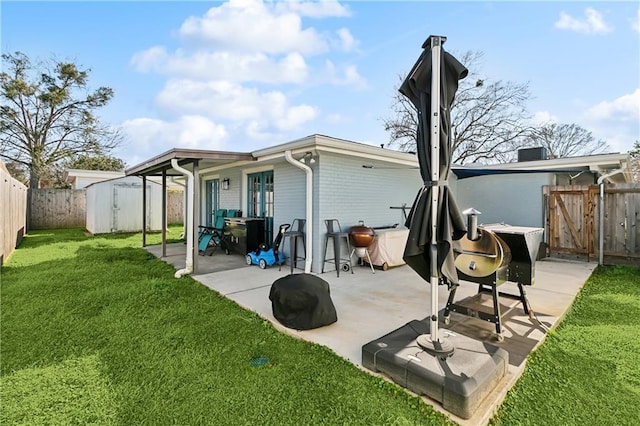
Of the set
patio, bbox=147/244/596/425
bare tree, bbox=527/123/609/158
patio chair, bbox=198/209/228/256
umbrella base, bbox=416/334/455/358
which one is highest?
bare tree, bbox=527/123/609/158

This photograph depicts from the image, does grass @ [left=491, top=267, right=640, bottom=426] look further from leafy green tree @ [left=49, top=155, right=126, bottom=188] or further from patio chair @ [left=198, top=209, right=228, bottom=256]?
leafy green tree @ [left=49, top=155, right=126, bottom=188]

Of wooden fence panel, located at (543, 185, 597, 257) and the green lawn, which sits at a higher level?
wooden fence panel, located at (543, 185, 597, 257)

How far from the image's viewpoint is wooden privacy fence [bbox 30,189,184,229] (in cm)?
1455

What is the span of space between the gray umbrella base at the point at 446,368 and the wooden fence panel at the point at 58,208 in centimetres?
→ 1786

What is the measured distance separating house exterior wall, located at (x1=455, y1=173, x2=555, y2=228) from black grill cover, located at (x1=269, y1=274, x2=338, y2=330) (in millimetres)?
7132

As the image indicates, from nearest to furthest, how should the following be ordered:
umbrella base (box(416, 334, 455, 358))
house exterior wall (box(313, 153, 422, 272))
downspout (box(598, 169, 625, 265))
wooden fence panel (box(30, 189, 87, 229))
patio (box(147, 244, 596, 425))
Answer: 1. umbrella base (box(416, 334, 455, 358))
2. patio (box(147, 244, 596, 425))
3. house exterior wall (box(313, 153, 422, 272))
4. downspout (box(598, 169, 625, 265))
5. wooden fence panel (box(30, 189, 87, 229))

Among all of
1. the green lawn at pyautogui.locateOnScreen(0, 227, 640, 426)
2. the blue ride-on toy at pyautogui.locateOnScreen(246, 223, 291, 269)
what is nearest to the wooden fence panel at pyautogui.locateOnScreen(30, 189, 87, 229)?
the green lawn at pyautogui.locateOnScreen(0, 227, 640, 426)

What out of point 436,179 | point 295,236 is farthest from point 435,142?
point 295,236

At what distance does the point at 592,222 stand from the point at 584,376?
20.6 ft

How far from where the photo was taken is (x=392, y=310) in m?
3.99

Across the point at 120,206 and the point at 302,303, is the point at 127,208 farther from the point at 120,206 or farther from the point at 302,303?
the point at 302,303

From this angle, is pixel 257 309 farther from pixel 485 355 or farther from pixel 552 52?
pixel 552 52

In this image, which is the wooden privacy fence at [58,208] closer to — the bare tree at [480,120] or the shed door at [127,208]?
the shed door at [127,208]

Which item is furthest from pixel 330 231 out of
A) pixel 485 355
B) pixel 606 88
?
pixel 606 88
